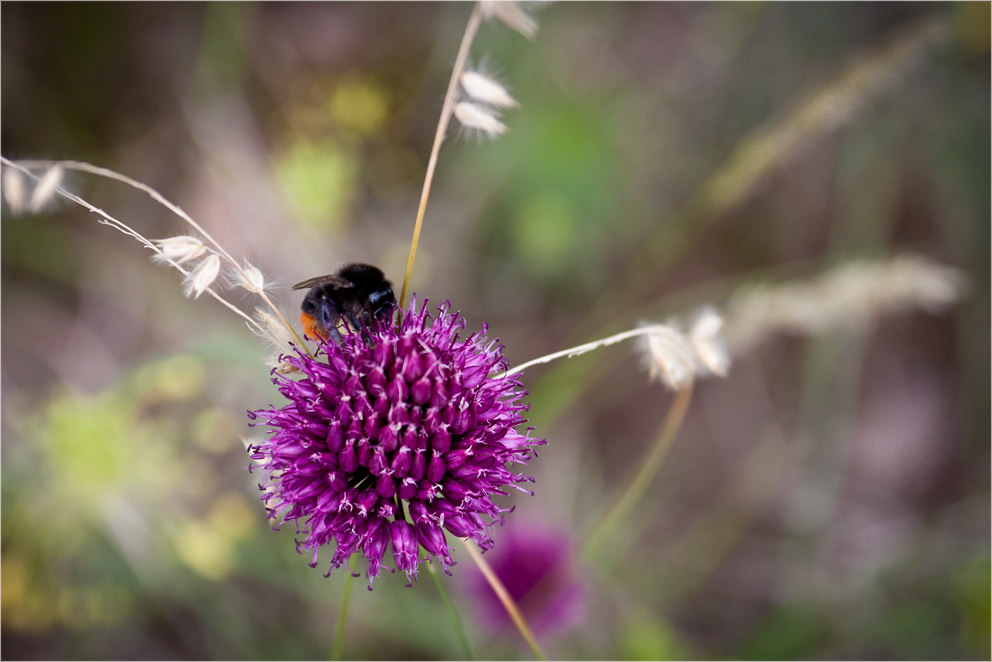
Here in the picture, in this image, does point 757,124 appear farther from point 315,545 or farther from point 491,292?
point 315,545

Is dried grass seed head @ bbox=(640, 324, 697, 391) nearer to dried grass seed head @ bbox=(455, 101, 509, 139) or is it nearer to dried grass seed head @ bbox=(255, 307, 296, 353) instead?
dried grass seed head @ bbox=(455, 101, 509, 139)

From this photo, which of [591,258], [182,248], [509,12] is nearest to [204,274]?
[182,248]

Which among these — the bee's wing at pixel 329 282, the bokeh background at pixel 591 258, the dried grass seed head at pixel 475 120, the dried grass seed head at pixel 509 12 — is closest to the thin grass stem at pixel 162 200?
the bee's wing at pixel 329 282

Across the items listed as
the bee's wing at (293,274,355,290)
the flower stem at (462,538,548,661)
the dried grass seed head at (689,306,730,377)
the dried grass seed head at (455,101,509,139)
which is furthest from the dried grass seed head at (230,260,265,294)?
the dried grass seed head at (689,306,730,377)

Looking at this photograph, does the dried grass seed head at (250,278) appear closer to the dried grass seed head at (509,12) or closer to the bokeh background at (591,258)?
the dried grass seed head at (509,12)

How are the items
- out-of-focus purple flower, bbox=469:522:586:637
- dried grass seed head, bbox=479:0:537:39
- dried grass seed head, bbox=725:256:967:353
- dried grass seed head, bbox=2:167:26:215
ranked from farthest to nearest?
1. out-of-focus purple flower, bbox=469:522:586:637
2. dried grass seed head, bbox=725:256:967:353
3. dried grass seed head, bbox=479:0:537:39
4. dried grass seed head, bbox=2:167:26:215

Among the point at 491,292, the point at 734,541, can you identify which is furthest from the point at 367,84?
the point at 734,541
